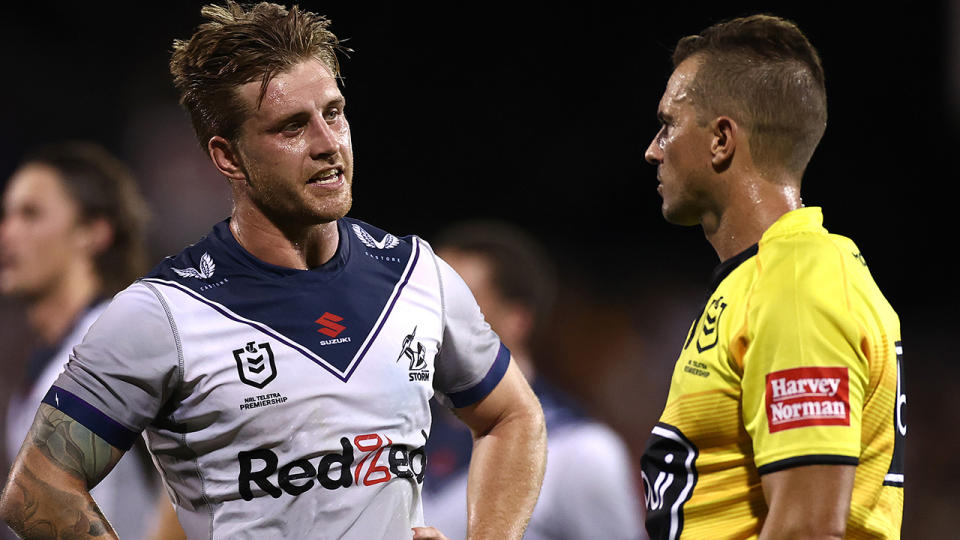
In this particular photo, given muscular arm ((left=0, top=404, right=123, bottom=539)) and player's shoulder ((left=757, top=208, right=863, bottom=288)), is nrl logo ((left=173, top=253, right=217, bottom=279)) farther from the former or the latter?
player's shoulder ((left=757, top=208, right=863, bottom=288))

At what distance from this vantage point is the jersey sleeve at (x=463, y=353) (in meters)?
2.62

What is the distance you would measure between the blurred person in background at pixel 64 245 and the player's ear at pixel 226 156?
8.30ft

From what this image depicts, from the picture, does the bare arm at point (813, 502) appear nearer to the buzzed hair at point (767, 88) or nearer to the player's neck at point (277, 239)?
the buzzed hair at point (767, 88)

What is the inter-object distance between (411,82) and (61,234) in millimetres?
3475

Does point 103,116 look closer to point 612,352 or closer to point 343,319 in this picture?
point 612,352

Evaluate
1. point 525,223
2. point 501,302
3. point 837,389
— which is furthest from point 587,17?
point 837,389

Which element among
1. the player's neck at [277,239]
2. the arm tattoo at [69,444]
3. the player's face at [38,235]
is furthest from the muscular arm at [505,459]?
the player's face at [38,235]

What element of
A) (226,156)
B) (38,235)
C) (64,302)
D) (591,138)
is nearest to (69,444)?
(226,156)

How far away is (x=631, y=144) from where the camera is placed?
806cm

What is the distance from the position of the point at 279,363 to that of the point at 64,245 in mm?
3169

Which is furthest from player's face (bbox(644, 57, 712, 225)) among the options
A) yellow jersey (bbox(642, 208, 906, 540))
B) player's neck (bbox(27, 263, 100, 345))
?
player's neck (bbox(27, 263, 100, 345))

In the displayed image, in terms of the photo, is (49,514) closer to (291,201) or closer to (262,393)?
(262,393)

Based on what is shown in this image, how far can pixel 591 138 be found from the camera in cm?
809

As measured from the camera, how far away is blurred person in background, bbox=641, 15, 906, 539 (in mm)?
2037
